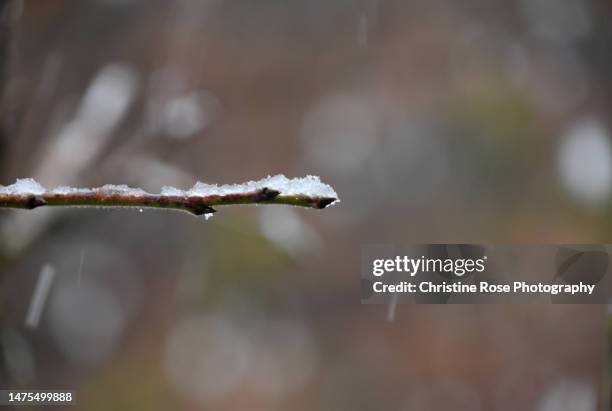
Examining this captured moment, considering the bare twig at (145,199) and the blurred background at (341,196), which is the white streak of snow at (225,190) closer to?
the bare twig at (145,199)

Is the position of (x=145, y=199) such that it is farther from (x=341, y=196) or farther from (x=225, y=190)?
(x=341, y=196)

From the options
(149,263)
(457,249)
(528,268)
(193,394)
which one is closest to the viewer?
(457,249)

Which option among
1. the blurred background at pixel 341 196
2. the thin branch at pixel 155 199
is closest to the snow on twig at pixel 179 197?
the thin branch at pixel 155 199

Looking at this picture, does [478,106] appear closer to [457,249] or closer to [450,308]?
[450,308]

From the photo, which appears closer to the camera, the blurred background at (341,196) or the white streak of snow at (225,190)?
the white streak of snow at (225,190)

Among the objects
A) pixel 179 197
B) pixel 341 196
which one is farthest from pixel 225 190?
pixel 341 196

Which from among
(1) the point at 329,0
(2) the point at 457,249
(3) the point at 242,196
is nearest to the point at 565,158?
(1) the point at 329,0

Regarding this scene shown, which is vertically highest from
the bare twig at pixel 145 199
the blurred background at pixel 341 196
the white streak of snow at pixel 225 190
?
the blurred background at pixel 341 196
